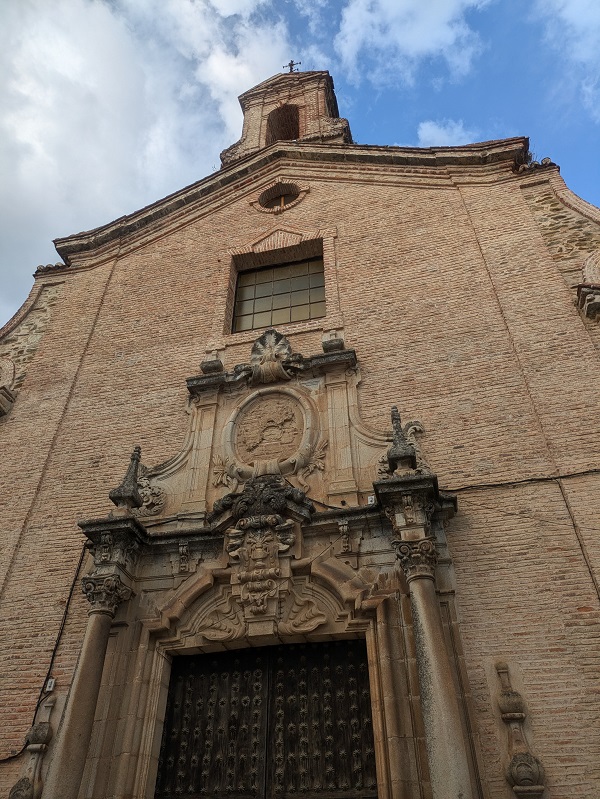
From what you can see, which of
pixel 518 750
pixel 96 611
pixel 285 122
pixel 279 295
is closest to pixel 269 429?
pixel 96 611

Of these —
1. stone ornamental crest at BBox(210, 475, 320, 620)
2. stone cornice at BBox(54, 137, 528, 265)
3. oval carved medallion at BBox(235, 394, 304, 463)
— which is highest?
stone cornice at BBox(54, 137, 528, 265)

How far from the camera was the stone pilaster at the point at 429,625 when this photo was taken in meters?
4.26

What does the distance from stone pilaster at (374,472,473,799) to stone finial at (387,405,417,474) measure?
2 cm

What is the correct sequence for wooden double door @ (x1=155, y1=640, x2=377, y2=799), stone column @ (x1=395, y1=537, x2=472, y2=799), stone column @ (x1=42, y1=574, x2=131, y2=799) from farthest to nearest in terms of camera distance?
1. wooden double door @ (x1=155, y1=640, x2=377, y2=799)
2. stone column @ (x1=42, y1=574, x2=131, y2=799)
3. stone column @ (x1=395, y1=537, x2=472, y2=799)

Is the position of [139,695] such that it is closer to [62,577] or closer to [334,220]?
[62,577]

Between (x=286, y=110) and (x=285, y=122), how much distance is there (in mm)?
263

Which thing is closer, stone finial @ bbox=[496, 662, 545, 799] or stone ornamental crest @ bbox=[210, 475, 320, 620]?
stone finial @ bbox=[496, 662, 545, 799]

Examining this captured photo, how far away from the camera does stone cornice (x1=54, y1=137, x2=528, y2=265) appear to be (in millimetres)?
9836

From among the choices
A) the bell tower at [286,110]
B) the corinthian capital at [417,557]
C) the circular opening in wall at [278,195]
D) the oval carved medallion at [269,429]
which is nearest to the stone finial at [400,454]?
the corinthian capital at [417,557]

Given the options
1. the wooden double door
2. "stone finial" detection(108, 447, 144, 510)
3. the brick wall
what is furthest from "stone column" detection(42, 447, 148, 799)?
the wooden double door

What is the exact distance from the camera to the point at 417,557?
5.24 m

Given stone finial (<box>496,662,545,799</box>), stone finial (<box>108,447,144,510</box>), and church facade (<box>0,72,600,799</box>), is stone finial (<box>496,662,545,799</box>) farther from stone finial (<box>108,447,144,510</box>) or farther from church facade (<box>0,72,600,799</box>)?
stone finial (<box>108,447,144,510</box>)

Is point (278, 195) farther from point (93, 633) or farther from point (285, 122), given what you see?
point (93, 633)

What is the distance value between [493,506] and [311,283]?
4771mm
